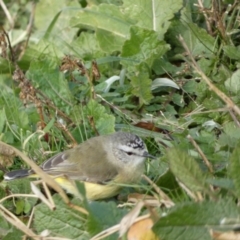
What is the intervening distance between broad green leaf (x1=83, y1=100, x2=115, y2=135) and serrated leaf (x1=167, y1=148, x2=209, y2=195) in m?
1.31

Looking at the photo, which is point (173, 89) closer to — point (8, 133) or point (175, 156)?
point (8, 133)

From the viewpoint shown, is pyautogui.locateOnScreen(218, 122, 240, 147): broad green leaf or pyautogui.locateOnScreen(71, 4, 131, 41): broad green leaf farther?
pyautogui.locateOnScreen(71, 4, 131, 41): broad green leaf

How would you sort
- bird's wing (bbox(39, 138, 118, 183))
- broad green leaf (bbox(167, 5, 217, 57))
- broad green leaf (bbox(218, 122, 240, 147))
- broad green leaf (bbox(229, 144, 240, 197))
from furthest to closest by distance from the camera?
1. broad green leaf (bbox(167, 5, 217, 57))
2. bird's wing (bbox(39, 138, 118, 183))
3. broad green leaf (bbox(218, 122, 240, 147))
4. broad green leaf (bbox(229, 144, 240, 197))

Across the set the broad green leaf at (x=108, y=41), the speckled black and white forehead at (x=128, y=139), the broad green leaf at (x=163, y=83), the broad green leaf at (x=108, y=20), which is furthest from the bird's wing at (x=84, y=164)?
the broad green leaf at (x=108, y=20)

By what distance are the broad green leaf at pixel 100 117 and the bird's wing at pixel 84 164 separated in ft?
0.80

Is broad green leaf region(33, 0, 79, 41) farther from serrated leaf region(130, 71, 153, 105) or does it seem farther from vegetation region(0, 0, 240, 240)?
serrated leaf region(130, 71, 153, 105)

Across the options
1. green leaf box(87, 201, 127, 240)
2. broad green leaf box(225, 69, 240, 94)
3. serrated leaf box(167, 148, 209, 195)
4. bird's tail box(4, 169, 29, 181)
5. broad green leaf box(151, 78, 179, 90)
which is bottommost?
broad green leaf box(151, 78, 179, 90)

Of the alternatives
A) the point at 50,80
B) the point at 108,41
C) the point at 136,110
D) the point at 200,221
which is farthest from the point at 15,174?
the point at 108,41

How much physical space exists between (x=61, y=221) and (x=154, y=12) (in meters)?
2.17

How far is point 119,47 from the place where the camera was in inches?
198

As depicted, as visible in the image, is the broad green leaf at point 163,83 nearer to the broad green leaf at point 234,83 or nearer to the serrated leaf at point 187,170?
the broad green leaf at point 234,83

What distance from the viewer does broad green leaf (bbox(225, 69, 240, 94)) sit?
4.20m

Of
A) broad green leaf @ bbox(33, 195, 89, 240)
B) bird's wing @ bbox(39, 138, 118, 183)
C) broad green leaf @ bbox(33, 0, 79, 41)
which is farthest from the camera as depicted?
broad green leaf @ bbox(33, 0, 79, 41)

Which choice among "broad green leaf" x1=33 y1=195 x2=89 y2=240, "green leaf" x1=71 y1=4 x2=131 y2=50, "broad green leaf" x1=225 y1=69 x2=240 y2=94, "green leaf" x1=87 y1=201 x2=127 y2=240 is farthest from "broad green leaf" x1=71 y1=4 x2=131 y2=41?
"green leaf" x1=87 y1=201 x2=127 y2=240
